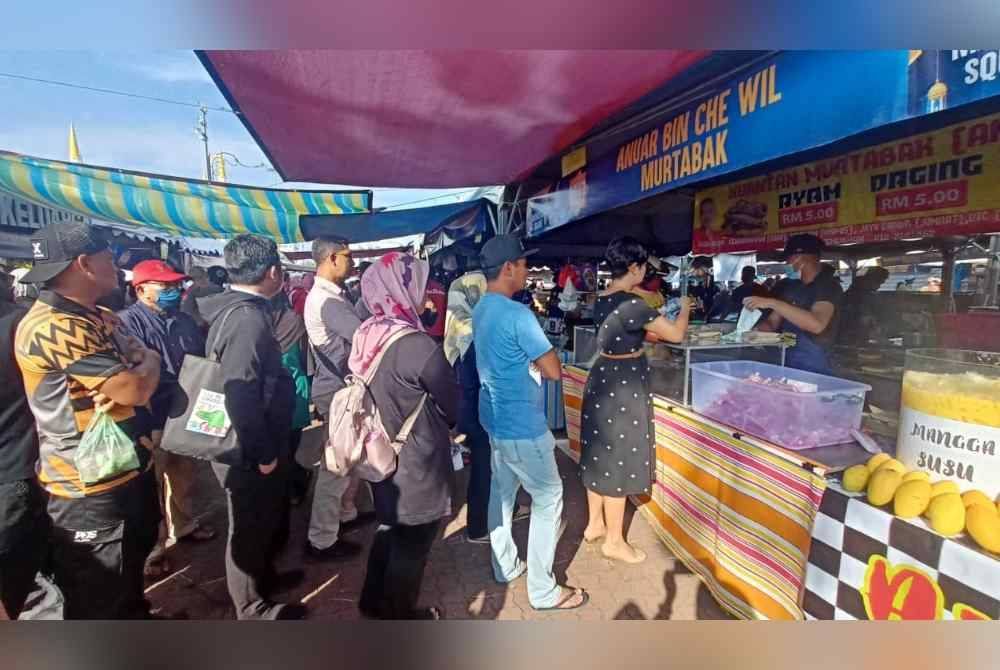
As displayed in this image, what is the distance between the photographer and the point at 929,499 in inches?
58.9

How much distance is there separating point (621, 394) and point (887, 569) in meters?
1.18

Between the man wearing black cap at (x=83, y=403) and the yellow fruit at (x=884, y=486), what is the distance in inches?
107

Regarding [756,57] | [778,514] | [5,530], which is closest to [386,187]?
[756,57]

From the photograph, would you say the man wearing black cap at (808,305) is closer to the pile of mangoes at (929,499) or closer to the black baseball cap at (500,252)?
the pile of mangoes at (929,499)

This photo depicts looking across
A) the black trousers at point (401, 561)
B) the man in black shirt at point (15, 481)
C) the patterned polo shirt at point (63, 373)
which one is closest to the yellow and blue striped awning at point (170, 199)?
the man in black shirt at point (15, 481)

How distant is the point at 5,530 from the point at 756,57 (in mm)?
3717

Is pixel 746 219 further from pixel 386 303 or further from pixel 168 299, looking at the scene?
pixel 168 299

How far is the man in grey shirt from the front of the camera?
7.91 ft

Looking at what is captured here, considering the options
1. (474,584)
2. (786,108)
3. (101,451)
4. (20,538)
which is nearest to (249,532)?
(101,451)

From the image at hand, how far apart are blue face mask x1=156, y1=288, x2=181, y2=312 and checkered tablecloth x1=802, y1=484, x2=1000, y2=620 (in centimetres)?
332

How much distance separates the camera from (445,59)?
6.64ft

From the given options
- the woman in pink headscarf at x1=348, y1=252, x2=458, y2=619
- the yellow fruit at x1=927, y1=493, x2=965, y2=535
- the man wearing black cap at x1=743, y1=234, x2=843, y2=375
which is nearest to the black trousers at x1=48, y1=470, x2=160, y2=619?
the woman in pink headscarf at x1=348, y1=252, x2=458, y2=619

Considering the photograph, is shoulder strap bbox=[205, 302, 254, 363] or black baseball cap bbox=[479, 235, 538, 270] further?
black baseball cap bbox=[479, 235, 538, 270]

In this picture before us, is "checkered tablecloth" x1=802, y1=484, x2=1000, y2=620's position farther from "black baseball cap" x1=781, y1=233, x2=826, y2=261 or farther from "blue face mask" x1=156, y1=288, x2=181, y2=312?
"blue face mask" x1=156, y1=288, x2=181, y2=312
